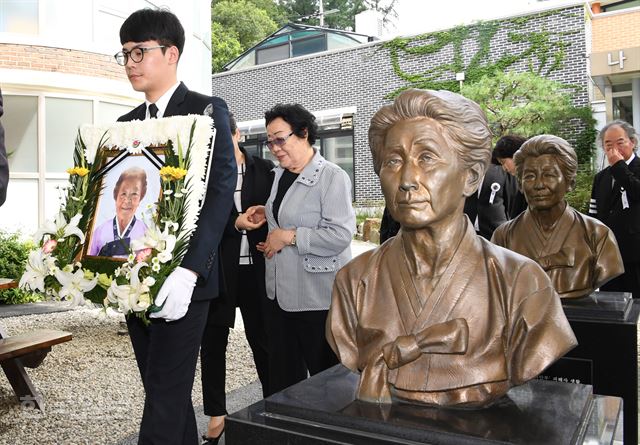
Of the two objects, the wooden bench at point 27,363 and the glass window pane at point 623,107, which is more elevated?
the glass window pane at point 623,107

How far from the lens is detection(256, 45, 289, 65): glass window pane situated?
65.3 feet

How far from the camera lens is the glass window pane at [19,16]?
10234mm

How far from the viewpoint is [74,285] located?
6.93 ft

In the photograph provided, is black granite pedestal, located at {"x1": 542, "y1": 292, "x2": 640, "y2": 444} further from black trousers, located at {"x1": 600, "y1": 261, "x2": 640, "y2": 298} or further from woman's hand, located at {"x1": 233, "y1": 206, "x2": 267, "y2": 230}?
woman's hand, located at {"x1": 233, "y1": 206, "x2": 267, "y2": 230}

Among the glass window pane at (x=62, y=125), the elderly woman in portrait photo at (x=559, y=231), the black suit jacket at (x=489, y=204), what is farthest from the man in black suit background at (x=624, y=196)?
the glass window pane at (x=62, y=125)

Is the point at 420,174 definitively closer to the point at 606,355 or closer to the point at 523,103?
the point at 606,355

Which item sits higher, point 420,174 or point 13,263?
point 420,174

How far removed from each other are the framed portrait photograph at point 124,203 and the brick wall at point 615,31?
13.8m

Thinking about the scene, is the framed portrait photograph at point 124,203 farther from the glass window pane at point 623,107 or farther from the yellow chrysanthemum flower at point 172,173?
the glass window pane at point 623,107

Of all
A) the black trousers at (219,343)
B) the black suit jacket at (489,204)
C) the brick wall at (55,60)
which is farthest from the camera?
the brick wall at (55,60)

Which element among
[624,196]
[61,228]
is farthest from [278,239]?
[624,196]

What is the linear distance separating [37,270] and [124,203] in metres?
0.38

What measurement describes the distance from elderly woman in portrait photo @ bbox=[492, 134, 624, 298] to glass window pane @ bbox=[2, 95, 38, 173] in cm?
888

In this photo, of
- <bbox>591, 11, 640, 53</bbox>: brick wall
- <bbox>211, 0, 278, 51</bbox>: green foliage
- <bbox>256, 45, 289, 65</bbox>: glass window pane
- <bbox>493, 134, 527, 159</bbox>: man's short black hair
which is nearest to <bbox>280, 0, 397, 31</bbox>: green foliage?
<bbox>211, 0, 278, 51</bbox>: green foliage
